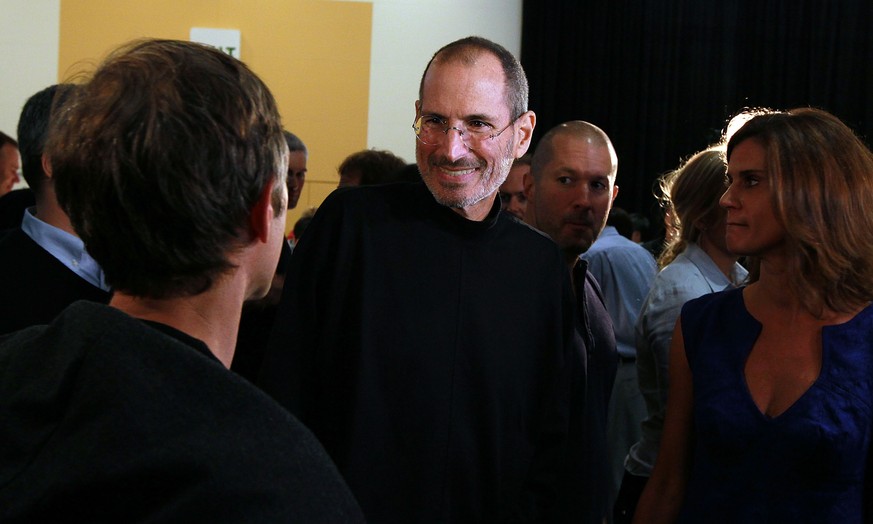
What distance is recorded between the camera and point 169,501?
795 mm

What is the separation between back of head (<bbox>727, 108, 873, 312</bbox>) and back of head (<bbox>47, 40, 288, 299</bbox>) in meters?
1.26

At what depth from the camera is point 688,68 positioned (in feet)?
29.7

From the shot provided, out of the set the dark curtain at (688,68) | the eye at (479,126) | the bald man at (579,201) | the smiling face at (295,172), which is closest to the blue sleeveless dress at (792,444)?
the bald man at (579,201)

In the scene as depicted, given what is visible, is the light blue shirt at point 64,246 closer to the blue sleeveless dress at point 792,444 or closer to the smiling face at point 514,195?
the blue sleeveless dress at point 792,444

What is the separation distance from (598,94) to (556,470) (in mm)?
7517

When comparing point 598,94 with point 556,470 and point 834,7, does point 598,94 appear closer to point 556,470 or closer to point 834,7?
point 834,7

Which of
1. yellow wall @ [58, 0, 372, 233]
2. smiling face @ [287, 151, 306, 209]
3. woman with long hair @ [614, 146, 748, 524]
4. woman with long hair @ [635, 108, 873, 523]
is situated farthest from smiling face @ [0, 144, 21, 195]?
yellow wall @ [58, 0, 372, 233]

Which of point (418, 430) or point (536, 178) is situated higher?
point (536, 178)

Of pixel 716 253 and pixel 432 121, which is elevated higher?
pixel 432 121

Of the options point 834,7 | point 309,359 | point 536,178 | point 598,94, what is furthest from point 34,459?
point 834,7

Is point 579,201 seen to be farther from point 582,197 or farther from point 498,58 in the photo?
point 498,58

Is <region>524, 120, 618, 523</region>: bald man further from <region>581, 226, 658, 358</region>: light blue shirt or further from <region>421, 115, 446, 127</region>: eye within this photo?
<region>421, 115, 446, 127</region>: eye

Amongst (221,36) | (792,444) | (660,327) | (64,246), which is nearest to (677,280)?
(660,327)

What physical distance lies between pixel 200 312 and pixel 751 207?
135cm
